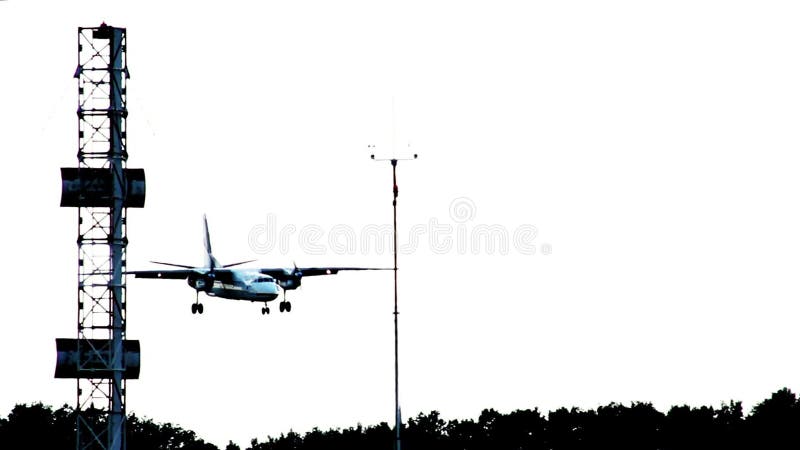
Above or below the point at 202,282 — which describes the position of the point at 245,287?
below

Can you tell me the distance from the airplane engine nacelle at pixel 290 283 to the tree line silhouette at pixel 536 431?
97.6 feet

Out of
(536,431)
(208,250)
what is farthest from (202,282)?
(536,431)

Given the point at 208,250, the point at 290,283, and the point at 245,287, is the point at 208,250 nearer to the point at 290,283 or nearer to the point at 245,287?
the point at 290,283

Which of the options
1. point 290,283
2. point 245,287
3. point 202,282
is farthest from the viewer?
point 290,283

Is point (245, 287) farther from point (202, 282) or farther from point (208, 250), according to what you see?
point (208, 250)

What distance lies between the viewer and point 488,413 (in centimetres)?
16888

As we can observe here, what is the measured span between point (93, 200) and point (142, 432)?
8215 centimetres

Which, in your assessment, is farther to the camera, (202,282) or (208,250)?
(208,250)

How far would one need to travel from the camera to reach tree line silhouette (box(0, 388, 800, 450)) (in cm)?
14962

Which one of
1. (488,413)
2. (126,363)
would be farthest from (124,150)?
(488,413)

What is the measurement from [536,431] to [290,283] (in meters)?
39.2

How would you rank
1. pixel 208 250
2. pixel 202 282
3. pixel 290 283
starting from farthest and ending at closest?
1. pixel 208 250
2. pixel 290 283
3. pixel 202 282

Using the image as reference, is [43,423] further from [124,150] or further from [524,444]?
[124,150]

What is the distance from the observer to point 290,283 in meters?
132
